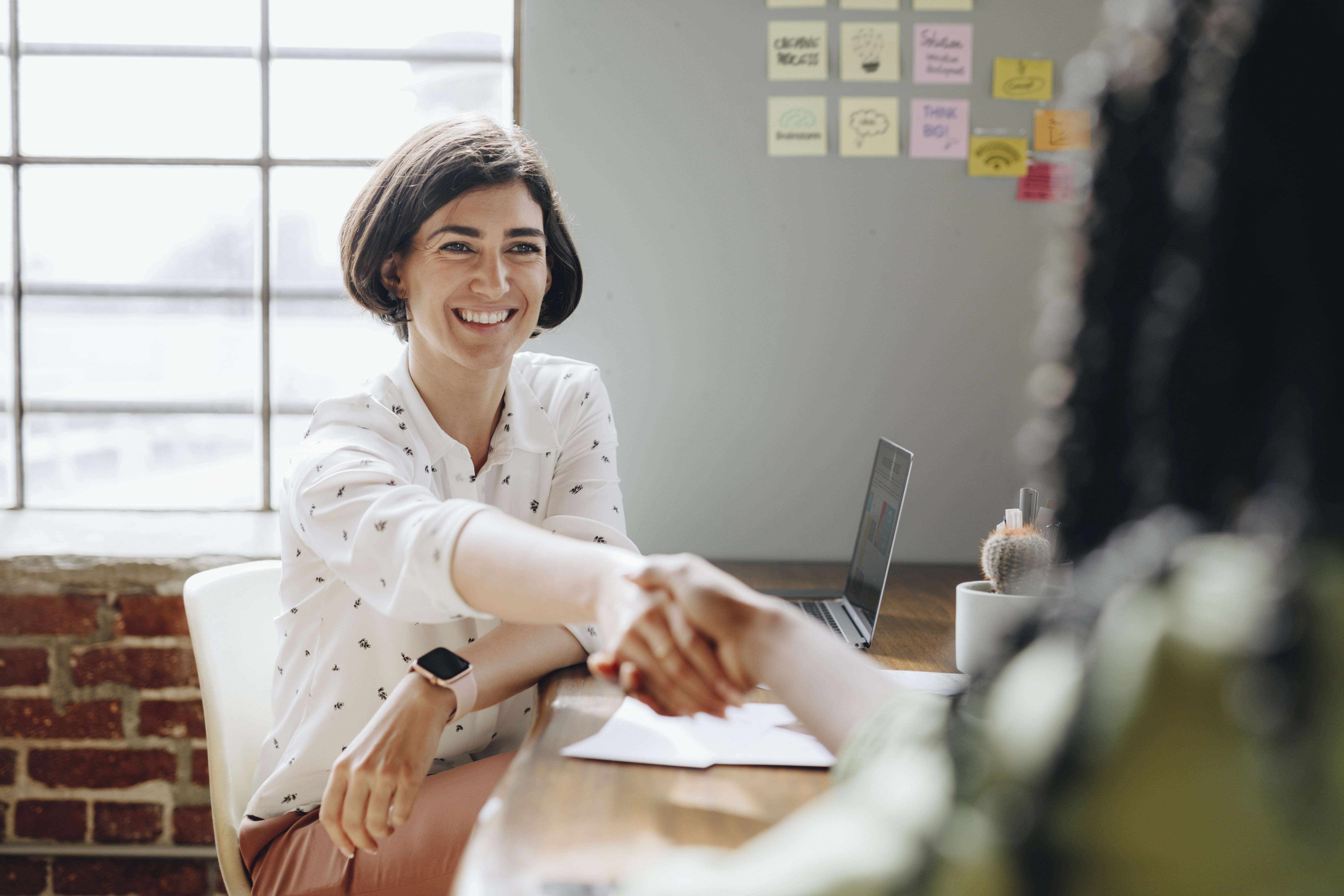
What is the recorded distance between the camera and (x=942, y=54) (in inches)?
67.6

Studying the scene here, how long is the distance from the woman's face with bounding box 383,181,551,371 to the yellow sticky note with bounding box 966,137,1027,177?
100 centimetres

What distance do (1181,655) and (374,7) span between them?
2.00 meters

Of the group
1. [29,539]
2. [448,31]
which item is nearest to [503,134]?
[448,31]

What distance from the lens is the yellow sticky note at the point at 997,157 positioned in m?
1.74

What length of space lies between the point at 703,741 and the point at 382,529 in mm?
369

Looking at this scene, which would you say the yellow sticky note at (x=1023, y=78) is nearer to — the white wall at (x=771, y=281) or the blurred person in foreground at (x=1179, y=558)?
the white wall at (x=771, y=281)

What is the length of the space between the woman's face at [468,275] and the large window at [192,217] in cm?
77

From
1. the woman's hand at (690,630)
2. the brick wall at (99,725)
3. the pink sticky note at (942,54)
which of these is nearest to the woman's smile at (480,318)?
the woman's hand at (690,630)

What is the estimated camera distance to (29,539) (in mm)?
1691

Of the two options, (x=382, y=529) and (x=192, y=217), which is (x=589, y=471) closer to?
(x=382, y=529)

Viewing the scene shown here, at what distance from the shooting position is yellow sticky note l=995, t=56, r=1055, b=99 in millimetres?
1722

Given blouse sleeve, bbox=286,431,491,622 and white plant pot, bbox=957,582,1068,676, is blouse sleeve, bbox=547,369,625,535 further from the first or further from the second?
white plant pot, bbox=957,582,1068,676

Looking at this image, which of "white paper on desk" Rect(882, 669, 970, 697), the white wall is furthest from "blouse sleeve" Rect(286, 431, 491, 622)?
the white wall

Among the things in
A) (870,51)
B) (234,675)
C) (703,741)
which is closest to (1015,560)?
(703,741)
